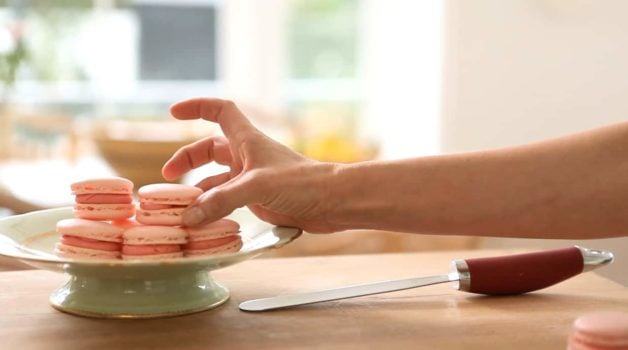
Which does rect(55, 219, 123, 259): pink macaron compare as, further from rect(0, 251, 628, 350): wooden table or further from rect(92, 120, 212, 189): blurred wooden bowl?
rect(92, 120, 212, 189): blurred wooden bowl

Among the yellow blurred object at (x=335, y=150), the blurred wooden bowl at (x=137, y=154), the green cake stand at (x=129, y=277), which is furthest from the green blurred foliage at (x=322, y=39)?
the green cake stand at (x=129, y=277)

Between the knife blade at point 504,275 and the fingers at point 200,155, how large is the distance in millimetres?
251

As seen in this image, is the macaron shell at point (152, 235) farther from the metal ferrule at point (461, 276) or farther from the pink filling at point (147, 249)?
the metal ferrule at point (461, 276)

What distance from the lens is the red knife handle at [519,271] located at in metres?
1.03

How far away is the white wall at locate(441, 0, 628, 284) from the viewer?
2.47 m

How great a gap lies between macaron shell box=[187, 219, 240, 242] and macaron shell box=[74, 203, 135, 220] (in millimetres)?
77

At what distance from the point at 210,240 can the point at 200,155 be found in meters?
0.28

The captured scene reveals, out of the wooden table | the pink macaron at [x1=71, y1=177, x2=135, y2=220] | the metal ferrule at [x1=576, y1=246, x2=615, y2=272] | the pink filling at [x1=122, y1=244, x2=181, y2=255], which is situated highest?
the pink macaron at [x1=71, y1=177, x2=135, y2=220]

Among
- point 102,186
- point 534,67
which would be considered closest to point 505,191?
point 102,186

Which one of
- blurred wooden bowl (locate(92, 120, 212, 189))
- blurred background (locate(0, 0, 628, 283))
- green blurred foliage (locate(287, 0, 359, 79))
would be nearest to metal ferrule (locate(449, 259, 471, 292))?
blurred background (locate(0, 0, 628, 283))

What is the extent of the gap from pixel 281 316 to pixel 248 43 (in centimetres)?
287

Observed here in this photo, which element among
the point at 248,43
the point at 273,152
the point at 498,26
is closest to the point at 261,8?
the point at 248,43

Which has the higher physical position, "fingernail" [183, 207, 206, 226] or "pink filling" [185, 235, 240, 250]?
"fingernail" [183, 207, 206, 226]

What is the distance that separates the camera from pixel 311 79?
3.81 m
